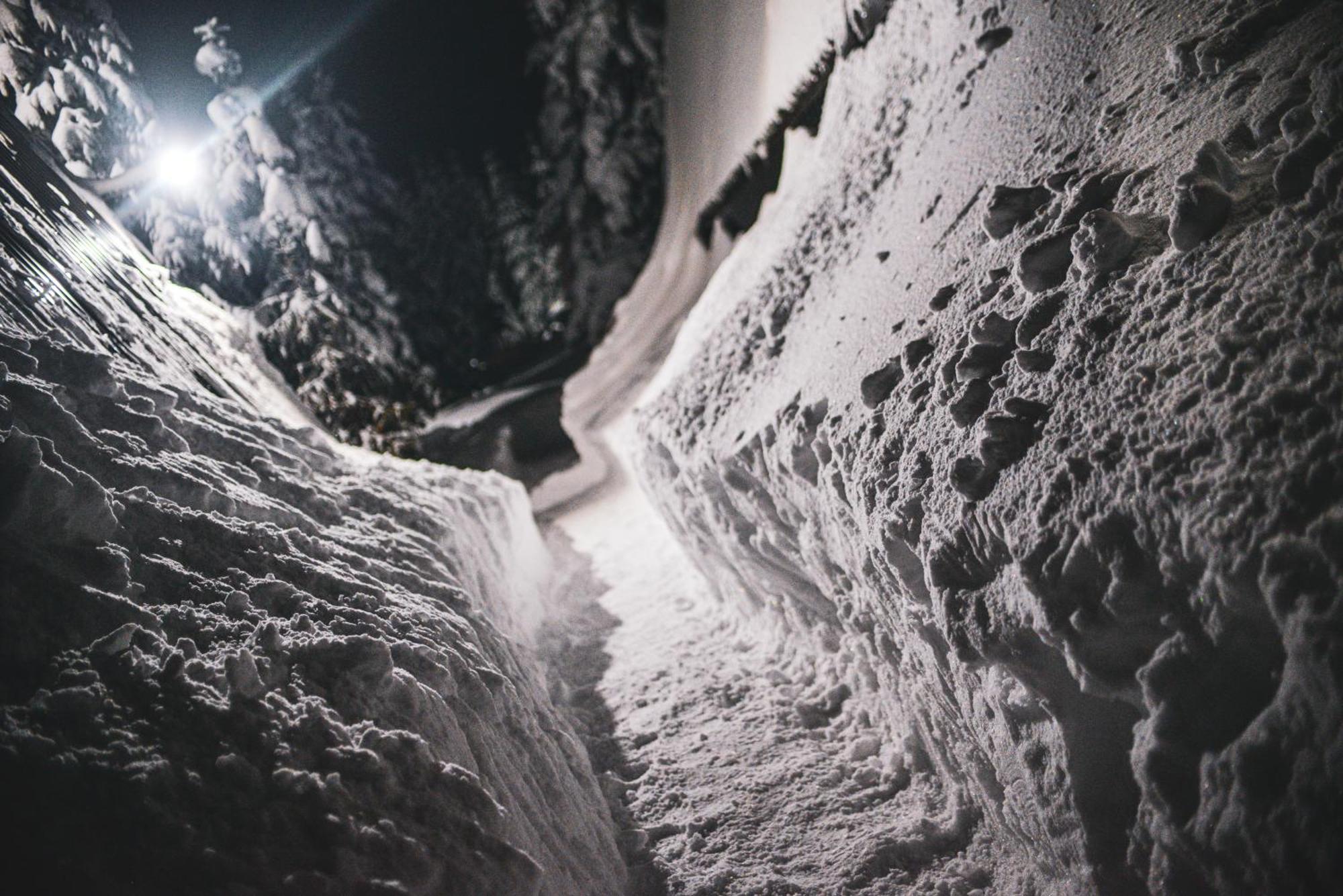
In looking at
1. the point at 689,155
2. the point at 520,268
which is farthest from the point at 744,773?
the point at 520,268

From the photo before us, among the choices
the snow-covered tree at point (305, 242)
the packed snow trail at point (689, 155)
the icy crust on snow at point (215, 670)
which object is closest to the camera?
the icy crust on snow at point (215, 670)

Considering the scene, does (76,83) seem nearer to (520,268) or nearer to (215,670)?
(215,670)

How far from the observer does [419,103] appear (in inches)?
464

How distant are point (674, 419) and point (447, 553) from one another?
52.8 inches

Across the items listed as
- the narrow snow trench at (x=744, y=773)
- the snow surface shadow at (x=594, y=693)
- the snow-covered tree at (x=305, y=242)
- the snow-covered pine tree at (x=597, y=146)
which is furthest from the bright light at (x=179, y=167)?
the snow-covered pine tree at (x=597, y=146)

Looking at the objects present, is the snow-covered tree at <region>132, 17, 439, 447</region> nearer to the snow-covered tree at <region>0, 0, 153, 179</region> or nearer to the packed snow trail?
the snow-covered tree at <region>0, 0, 153, 179</region>

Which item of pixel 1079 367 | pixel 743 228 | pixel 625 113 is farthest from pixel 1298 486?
pixel 625 113

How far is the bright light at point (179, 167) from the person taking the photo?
13.9 feet

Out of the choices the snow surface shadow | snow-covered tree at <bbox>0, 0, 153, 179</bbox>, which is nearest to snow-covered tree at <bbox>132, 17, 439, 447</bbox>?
snow-covered tree at <bbox>0, 0, 153, 179</bbox>

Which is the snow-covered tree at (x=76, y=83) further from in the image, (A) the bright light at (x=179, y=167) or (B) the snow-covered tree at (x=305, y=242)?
(B) the snow-covered tree at (x=305, y=242)

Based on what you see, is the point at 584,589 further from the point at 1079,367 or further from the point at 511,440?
the point at 511,440

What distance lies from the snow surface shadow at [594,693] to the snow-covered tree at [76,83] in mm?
3444

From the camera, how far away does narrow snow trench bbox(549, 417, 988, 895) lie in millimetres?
1809

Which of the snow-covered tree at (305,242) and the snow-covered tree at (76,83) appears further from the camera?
the snow-covered tree at (305,242)
